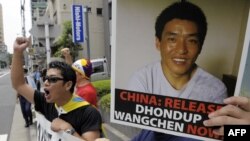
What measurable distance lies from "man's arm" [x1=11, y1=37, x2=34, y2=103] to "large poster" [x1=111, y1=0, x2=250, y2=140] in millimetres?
1130

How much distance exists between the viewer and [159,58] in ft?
4.15

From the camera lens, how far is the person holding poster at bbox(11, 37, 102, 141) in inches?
75.4

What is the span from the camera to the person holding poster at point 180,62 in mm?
1154

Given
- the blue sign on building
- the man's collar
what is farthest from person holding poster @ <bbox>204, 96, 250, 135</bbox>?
the blue sign on building

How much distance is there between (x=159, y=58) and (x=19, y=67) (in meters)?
1.43

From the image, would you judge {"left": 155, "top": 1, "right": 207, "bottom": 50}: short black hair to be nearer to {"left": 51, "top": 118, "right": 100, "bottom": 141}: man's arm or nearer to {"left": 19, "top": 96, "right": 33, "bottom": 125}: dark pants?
{"left": 51, "top": 118, "right": 100, "bottom": 141}: man's arm

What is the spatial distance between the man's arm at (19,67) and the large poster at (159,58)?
1130 mm

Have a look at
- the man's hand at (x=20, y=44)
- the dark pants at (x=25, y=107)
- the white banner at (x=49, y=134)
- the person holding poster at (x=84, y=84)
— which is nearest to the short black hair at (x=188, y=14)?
the white banner at (x=49, y=134)

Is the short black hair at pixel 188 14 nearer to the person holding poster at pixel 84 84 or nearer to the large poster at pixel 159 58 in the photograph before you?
the large poster at pixel 159 58

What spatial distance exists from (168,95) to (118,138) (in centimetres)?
427

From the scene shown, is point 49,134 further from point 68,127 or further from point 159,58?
point 159,58

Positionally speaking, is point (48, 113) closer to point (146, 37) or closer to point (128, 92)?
point (128, 92)

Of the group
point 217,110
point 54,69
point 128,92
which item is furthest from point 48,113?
point 217,110

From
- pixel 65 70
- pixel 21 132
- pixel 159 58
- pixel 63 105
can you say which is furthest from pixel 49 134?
pixel 21 132
